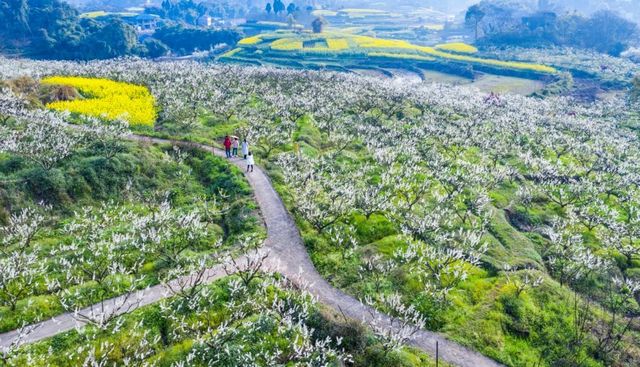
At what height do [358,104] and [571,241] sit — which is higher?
[358,104]

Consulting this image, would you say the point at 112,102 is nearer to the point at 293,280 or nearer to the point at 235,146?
the point at 235,146

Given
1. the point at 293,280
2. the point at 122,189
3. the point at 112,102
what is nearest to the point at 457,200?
the point at 293,280

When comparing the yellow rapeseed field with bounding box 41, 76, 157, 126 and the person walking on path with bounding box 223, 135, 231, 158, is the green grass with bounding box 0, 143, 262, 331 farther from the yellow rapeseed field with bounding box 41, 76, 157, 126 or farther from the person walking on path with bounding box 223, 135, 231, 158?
the yellow rapeseed field with bounding box 41, 76, 157, 126

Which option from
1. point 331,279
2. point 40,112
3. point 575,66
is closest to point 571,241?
point 331,279

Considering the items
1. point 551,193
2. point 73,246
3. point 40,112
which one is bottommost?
point 551,193

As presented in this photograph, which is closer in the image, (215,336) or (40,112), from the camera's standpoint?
(215,336)

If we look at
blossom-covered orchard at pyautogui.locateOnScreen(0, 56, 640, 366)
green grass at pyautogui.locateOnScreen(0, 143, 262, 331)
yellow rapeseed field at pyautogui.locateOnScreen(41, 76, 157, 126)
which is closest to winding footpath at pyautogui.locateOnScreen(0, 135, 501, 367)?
blossom-covered orchard at pyautogui.locateOnScreen(0, 56, 640, 366)

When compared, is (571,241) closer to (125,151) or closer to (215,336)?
(215,336)
